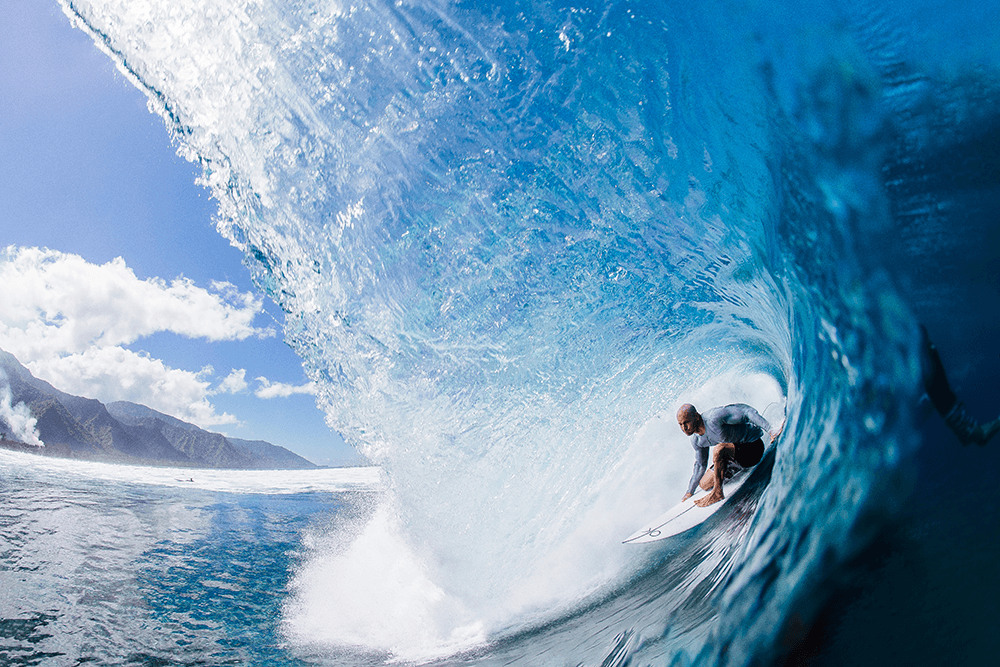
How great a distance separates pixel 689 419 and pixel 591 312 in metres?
1.42

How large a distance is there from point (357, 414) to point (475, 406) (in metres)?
1.97

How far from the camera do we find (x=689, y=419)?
4273mm

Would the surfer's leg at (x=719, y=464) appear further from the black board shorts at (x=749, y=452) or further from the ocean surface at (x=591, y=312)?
the ocean surface at (x=591, y=312)

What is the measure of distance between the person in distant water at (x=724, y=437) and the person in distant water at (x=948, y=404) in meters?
2.39

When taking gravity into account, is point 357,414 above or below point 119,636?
above

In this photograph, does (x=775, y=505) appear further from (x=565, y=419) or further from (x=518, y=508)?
(x=518, y=508)

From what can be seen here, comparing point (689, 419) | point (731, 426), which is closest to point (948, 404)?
point (689, 419)

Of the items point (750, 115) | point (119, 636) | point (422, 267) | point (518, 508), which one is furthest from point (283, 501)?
point (750, 115)

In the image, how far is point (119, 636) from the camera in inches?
189

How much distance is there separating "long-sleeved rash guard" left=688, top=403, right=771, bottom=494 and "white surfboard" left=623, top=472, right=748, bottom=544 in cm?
30

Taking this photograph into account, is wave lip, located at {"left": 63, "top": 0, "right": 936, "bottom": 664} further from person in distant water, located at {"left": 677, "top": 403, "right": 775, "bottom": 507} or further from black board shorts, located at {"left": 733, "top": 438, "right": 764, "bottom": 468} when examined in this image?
black board shorts, located at {"left": 733, "top": 438, "right": 764, "bottom": 468}

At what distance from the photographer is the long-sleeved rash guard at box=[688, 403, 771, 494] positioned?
14.1ft

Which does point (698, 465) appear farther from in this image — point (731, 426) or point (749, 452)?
point (731, 426)

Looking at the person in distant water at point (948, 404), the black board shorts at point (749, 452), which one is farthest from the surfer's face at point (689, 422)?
the person in distant water at point (948, 404)
